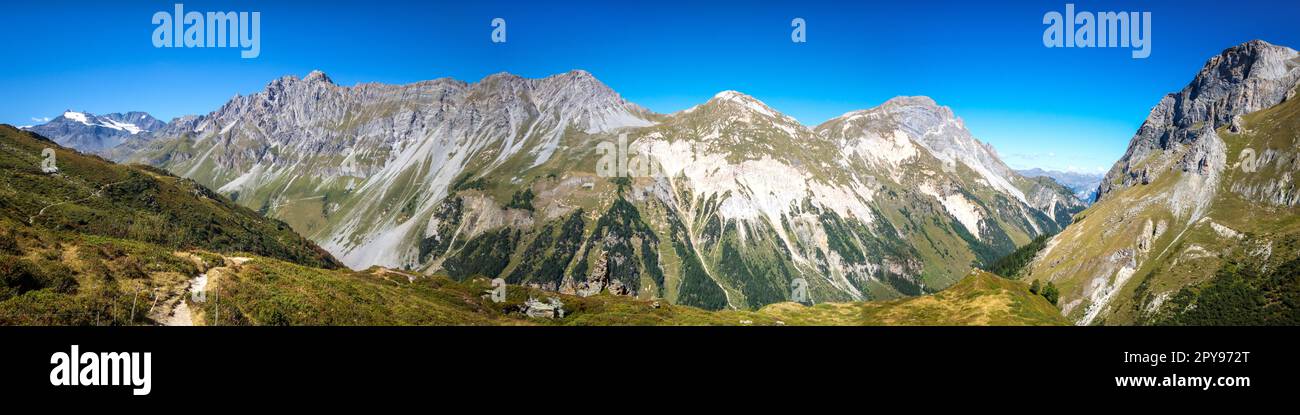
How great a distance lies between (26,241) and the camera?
1681 inches

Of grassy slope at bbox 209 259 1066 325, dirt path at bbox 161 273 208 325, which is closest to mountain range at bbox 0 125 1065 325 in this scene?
dirt path at bbox 161 273 208 325

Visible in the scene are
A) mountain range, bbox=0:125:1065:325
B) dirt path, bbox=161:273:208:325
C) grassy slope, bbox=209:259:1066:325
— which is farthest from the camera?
grassy slope, bbox=209:259:1066:325

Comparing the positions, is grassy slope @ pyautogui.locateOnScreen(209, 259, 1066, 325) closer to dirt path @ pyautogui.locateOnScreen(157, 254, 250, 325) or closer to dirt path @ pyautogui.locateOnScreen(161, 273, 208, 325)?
dirt path @ pyautogui.locateOnScreen(157, 254, 250, 325)

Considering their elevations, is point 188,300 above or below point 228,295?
below

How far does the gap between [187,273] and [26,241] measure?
1044 centimetres

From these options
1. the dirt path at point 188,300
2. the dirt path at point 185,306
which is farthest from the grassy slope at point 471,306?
the dirt path at point 185,306

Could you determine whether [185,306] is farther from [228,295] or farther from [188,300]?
[228,295]

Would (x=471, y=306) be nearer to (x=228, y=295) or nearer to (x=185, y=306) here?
(x=228, y=295)

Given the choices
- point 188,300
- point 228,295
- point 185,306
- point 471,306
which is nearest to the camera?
point 185,306

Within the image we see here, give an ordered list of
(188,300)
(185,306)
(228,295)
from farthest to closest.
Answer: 1. (228,295)
2. (188,300)
3. (185,306)

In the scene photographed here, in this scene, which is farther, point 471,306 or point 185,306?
point 471,306

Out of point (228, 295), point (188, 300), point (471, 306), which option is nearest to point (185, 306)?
point (188, 300)

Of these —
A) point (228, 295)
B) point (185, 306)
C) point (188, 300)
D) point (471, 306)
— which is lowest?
point (471, 306)
